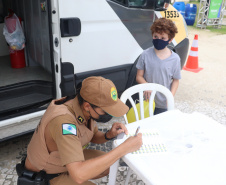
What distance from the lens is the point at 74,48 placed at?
2.42m

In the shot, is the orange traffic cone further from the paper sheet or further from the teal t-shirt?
the paper sheet

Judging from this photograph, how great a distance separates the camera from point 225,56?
22.1 ft

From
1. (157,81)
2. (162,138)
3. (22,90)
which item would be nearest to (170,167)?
(162,138)

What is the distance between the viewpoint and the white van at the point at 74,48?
2.31m

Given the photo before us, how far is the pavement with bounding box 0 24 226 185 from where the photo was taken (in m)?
2.34

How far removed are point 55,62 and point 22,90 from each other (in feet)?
2.83

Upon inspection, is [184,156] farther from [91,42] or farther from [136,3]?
[136,3]

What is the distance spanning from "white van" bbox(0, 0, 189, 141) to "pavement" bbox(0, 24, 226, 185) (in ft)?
1.31

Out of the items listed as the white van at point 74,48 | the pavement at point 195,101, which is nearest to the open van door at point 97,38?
the white van at point 74,48

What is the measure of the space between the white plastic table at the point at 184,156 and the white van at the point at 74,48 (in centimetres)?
107

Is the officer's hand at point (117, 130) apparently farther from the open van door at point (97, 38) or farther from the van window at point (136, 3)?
the van window at point (136, 3)

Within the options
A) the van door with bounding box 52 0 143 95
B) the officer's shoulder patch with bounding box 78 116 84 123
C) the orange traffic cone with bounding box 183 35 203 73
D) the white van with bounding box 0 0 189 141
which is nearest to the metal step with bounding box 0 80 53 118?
the white van with bounding box 0 0 189 141

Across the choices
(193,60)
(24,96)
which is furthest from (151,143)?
(193,60)

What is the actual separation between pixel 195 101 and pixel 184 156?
2.75 meters
